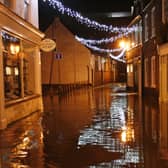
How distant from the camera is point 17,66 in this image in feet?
54.2

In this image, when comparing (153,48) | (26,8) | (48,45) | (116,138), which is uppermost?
(26,8)

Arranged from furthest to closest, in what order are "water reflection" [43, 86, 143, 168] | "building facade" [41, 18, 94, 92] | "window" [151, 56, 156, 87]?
1. "building facade" [41, 18, 94, 92]
2. "window" [151, 56, 156, 87]
3. "water reflection" [43, 86, 143, 168]

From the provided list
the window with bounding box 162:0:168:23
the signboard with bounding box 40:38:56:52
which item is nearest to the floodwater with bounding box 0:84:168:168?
the signboard with bounding box 40:38:56:52

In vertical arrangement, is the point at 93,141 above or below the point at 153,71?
below

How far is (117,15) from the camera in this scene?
66.2 meters

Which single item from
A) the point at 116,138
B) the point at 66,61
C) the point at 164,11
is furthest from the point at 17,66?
the point at 66,61

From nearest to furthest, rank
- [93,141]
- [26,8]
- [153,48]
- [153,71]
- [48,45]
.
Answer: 1. [93,141]
2. [26,8]
3. [48,45]
4. [153,48]
5. [153,71]

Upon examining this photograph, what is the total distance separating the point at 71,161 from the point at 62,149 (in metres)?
1.38

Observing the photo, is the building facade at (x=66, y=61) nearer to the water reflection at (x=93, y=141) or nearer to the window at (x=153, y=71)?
the window at (x=153, y=71)

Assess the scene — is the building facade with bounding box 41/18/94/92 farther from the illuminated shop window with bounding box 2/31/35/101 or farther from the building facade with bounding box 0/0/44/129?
the illuminated shop window with bounding box 2/31/35/101

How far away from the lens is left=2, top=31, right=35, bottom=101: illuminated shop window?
48.5 ft

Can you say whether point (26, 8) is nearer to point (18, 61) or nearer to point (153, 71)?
point (18, 61)

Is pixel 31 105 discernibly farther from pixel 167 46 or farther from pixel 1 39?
pixel 167 46

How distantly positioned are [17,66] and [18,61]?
25 centimetres
